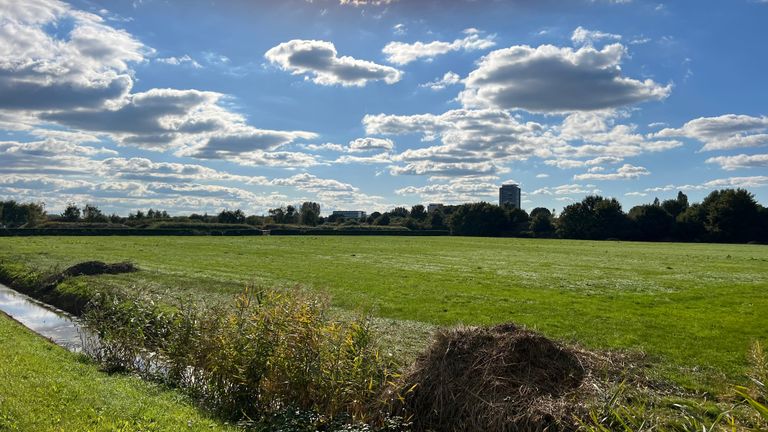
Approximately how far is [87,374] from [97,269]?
24662mm

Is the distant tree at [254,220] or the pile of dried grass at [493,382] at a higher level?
the distant tree at [254,220]

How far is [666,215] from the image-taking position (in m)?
126

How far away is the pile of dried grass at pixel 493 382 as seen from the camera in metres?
10.4

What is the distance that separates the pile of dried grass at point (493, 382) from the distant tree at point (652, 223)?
128 meters

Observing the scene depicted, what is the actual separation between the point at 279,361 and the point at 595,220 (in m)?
133

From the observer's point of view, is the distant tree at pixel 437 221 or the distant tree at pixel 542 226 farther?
the distant tree at pixel 437 221

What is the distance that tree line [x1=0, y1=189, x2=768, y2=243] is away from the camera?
114000mm

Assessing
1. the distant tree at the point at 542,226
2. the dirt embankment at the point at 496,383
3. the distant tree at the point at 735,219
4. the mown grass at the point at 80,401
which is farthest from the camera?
the distant tree at the point at 542,226

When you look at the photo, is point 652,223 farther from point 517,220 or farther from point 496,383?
point 496,383

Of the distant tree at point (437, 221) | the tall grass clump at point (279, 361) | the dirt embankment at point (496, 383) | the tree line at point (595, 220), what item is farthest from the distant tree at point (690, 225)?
the tall grass clump at point (279, 361)

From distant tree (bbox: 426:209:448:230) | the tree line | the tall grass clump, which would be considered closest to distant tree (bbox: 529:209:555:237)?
the tree line

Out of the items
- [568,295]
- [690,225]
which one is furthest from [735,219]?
[568,295]

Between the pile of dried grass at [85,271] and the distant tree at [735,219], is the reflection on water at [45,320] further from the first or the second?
the distant tree at [735,219]

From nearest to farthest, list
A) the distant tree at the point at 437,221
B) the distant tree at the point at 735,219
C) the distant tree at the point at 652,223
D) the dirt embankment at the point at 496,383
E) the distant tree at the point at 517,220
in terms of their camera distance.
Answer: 1. the dirt embankment at the point at 496,383
2. the distant tree at the point at 735,219
3. the distant tree at the point at 652,223
4. the distant tree at the point at 517,220
5. the distant tree at the point at 437,221
